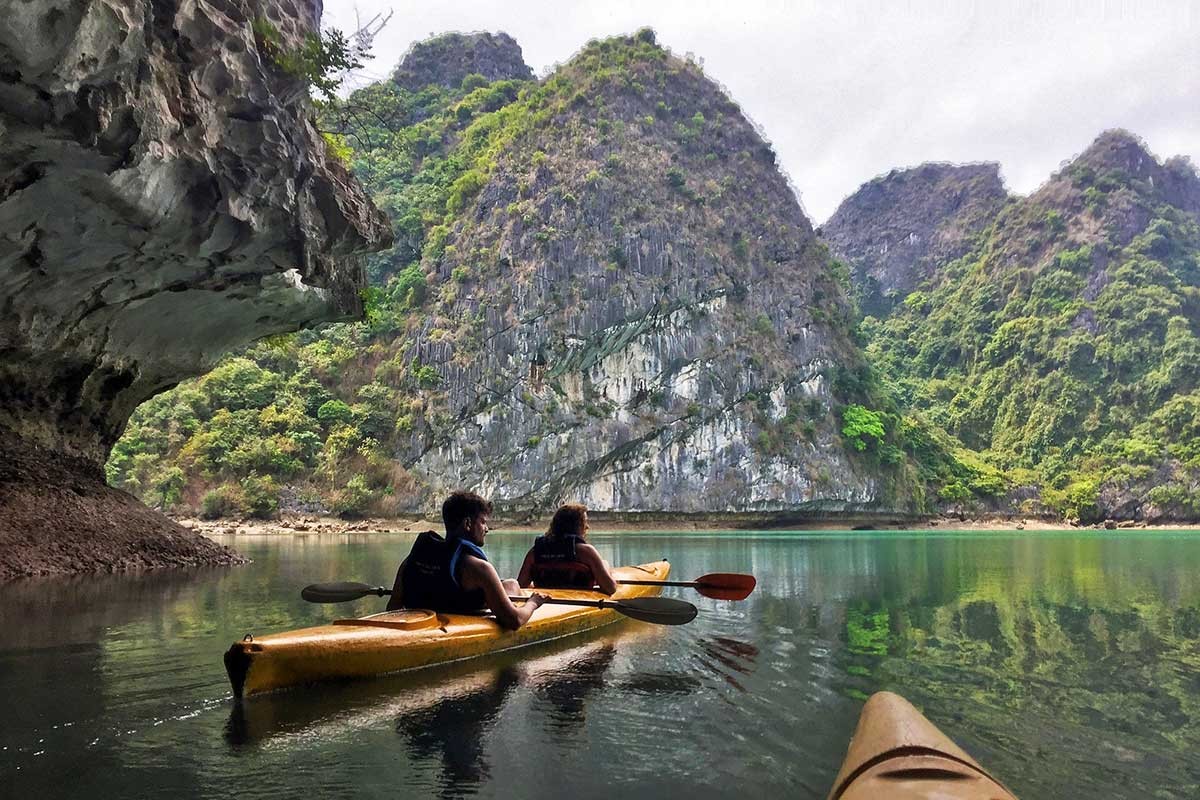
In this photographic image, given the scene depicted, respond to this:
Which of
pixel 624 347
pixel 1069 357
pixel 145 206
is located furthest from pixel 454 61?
pixel 145 206

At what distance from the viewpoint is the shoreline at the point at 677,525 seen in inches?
1692

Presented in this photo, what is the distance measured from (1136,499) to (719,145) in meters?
42.9

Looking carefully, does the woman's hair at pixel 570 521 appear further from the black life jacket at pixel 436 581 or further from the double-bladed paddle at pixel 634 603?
the black life jacket at pixel 436 581

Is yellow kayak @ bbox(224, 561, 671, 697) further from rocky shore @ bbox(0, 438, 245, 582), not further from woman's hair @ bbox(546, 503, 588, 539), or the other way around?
rocky shore @ bbox(0, 438, 245, 582)

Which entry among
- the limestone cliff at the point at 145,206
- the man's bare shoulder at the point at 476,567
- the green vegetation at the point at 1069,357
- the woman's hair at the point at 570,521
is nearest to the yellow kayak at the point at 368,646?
the man's bare shoulder at the point at 476,567

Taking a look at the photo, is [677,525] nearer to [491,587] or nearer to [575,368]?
[575,368]

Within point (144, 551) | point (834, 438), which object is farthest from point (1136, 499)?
point (144, 551)

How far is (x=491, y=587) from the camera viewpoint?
6492 millimetres

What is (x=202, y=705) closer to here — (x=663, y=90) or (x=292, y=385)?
(x=292, y=385)

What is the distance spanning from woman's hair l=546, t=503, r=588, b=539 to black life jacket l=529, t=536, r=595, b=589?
2.3 inches

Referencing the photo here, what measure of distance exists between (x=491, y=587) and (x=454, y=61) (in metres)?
94.8

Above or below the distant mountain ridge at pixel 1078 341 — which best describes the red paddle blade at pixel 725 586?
below

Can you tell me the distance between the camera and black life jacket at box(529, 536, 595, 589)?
8.68 m

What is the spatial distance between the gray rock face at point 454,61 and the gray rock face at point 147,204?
85185mm
